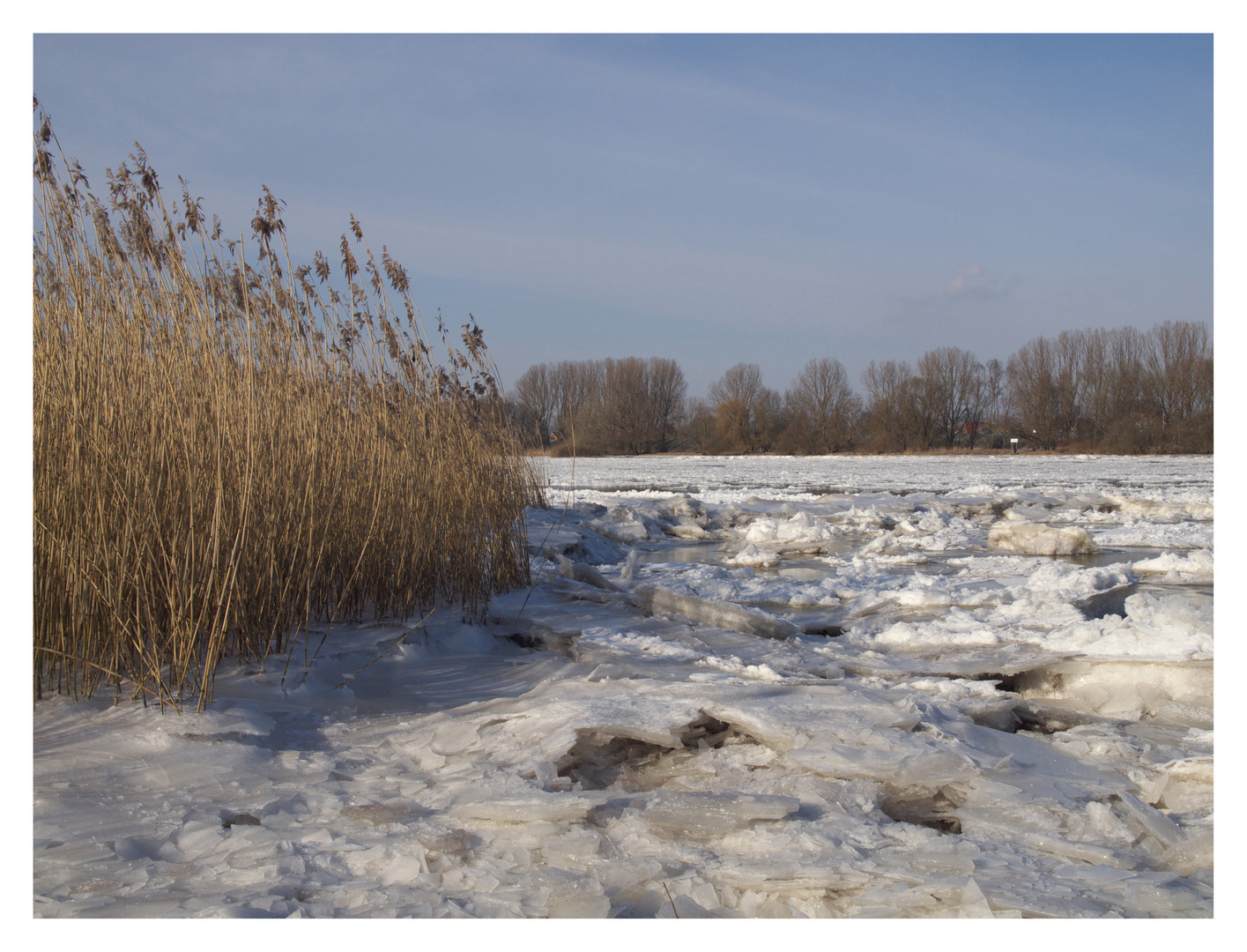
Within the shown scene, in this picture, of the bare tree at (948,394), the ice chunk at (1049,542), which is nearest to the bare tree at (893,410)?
the bare tree at (948,394)

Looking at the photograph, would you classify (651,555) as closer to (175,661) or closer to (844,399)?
(175,661)

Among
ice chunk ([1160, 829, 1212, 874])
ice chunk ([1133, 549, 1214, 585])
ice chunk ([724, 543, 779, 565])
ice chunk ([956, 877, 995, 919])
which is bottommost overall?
ice chunk ([1160, 829, 1212, 874])

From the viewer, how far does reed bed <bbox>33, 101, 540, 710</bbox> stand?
2.23 m

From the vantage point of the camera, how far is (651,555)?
6.87 metres

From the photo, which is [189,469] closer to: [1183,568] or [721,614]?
[721,614]

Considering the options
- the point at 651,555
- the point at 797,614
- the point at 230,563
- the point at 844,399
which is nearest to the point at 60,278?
the point at 230,563

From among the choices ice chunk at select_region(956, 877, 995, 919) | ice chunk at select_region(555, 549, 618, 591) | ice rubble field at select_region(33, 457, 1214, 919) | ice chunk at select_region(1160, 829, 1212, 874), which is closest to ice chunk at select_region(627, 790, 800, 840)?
ice rubble field at select_region(33, 457, 1214, 919)

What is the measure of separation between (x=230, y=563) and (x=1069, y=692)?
2.86 meters

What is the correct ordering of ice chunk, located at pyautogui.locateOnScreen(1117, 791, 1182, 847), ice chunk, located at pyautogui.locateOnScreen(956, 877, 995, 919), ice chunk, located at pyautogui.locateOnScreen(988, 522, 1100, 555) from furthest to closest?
ice chunk, located at pyautogui.locateOnScreen(988, 522, 1100, 555) < ice chunk, located at pyautogui.locateOnScreen(1117, 791, 1182, 847) < ice chunk, located at pyautogui.locateOnScreen(956, 877, 995, 919)

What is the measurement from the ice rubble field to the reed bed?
7.9 inches

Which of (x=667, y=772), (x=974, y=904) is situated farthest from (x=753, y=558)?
(x=974, y=904)

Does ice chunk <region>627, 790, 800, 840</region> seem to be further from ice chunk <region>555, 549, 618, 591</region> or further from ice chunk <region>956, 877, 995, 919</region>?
ice chunk <region>555, 549, 618, 591</region>

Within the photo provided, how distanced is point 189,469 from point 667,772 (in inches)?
64.1

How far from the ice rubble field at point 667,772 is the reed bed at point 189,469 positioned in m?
0.20
